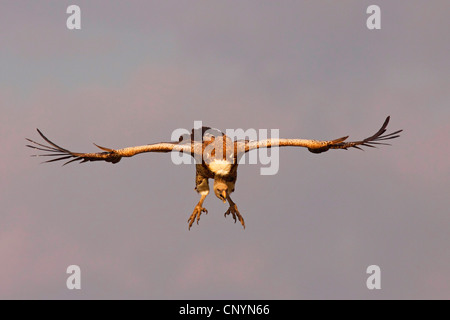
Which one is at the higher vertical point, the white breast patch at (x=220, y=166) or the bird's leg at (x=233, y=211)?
the white breast patch at (x=220, y=166)

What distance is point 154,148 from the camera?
32344mm

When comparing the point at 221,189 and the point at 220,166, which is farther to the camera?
the point at 221,189

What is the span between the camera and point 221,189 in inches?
1281

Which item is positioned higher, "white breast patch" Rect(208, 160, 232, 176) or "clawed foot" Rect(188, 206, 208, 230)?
"white breast patch" Rect(208, 160, 232, 176)

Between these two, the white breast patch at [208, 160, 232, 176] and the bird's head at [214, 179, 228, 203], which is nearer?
the white breast patch at [208, 160, 232, 176]

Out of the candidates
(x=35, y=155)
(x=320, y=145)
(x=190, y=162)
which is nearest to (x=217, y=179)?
(x=190, y=162)

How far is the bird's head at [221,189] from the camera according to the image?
3253cm

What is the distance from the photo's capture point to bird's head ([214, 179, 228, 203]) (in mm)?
32531

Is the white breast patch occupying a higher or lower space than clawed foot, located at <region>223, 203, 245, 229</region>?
higher

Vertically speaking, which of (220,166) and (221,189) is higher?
(220,166)

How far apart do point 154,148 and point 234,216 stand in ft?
10.3

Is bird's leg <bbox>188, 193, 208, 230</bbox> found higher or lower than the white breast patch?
lower

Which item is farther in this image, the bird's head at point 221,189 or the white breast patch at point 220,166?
the bird's head at point 221,189
